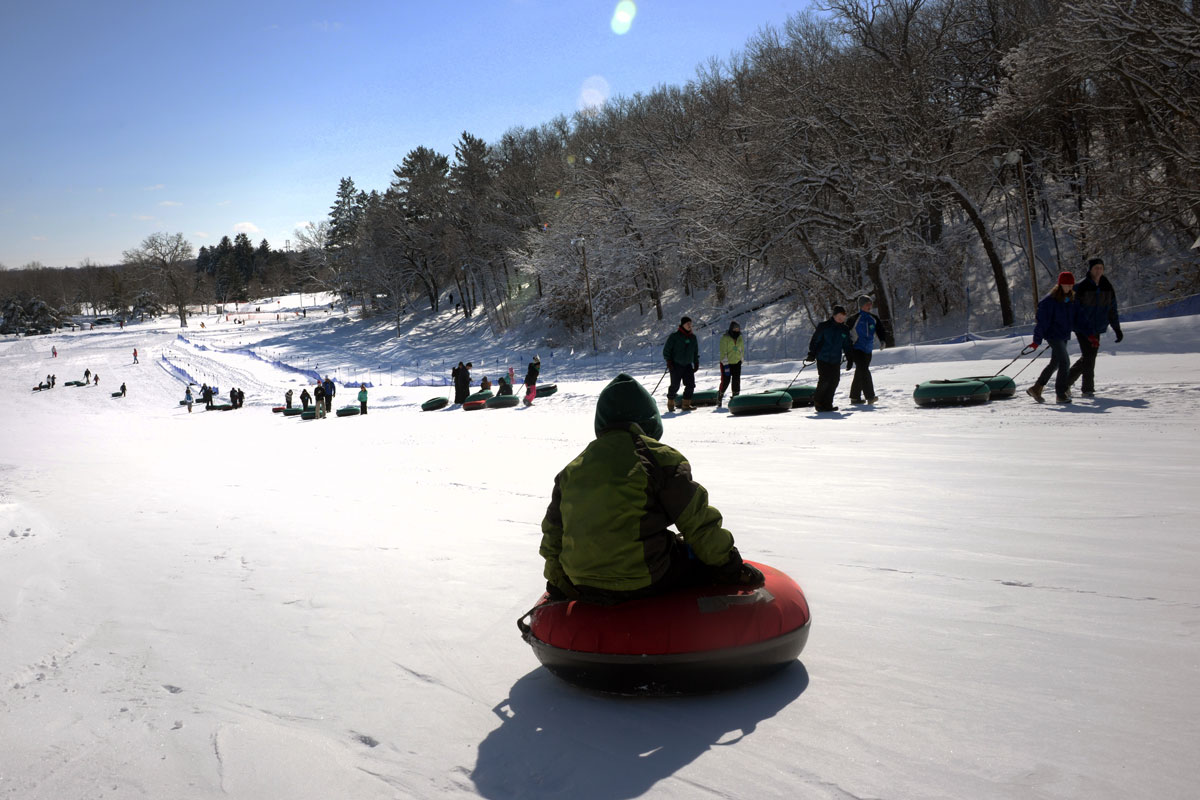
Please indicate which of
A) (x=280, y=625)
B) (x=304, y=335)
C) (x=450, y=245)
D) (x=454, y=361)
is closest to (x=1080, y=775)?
(x=280, y=625)

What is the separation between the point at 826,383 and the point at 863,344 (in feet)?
3.11

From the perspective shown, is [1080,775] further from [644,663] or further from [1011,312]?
[1011,312]

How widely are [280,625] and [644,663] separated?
2794 mm

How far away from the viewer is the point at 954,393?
1238cm

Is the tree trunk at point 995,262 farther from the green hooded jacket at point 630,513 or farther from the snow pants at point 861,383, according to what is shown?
the green hooded jacket at point 630,513

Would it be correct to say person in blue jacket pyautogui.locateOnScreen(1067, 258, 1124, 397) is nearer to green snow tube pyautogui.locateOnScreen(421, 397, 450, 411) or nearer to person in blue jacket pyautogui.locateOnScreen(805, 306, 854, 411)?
person in blue jacket pyautogui.locateOnScreen(805, 306, 854, 411)

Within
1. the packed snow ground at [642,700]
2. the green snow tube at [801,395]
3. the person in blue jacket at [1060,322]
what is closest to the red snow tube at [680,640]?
the packed snow ground at [642,700]

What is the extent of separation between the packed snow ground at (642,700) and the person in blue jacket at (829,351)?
2767mm

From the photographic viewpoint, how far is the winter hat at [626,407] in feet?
11.7

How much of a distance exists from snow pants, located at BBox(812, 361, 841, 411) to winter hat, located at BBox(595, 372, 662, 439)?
10436mm

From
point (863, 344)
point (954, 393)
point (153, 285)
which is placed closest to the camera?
point (954, 393)

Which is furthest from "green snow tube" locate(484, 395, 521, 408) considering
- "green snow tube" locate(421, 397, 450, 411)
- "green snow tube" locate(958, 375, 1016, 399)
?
"green snow tube" locate(958, 375, 1016, 399)

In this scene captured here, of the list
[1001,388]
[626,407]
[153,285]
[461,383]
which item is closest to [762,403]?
[1001,388]

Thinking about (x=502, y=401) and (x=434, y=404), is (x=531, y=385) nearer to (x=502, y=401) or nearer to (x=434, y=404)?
(x=502, y=401)
